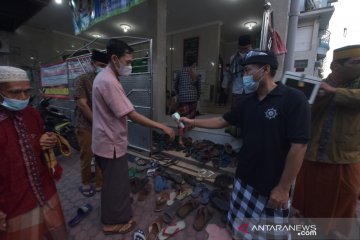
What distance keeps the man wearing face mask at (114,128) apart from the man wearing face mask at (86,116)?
2.85ft

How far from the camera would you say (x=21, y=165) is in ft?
4.58

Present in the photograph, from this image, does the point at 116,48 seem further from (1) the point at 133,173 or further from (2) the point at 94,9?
(2) the point at 94,9

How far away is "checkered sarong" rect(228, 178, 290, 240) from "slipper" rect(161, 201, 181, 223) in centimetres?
83

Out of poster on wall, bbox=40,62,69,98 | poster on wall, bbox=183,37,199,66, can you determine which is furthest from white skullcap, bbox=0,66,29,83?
poster on wall, bbox=183,37,199,66

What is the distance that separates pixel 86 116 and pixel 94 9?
152 inches

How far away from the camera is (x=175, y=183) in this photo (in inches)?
119

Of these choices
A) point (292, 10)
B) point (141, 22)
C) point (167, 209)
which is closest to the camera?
point (167, 209)

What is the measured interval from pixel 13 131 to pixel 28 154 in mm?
210

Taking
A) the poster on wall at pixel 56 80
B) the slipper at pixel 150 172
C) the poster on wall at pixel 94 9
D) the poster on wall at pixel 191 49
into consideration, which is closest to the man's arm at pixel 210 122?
the slipper at pixel 150 172

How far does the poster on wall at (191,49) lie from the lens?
26.6ft

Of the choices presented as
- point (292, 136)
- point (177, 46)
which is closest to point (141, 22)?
point (177, 46)

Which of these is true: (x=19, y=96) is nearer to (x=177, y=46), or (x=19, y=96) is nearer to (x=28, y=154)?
(x=28, y=154)

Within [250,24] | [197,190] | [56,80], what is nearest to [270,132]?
[197,190]

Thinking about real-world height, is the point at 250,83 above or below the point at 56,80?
below
